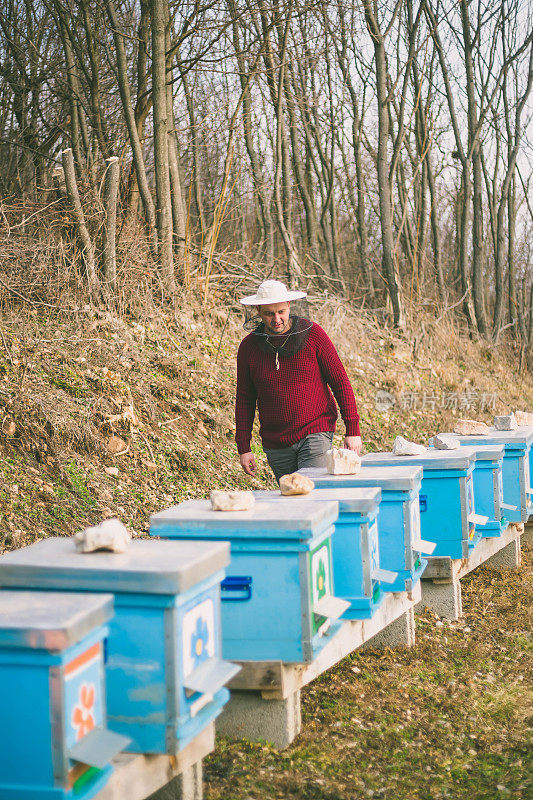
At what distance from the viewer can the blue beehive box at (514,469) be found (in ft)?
19.0

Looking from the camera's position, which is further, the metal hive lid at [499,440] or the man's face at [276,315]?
the metal hive lid at [499,440]

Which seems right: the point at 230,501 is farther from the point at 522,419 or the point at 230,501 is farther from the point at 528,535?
the point at 528,535

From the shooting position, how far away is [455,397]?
11.6 metres

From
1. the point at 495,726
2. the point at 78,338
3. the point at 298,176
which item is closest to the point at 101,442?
the point at 78,338

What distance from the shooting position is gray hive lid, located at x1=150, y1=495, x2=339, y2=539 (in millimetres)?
2951

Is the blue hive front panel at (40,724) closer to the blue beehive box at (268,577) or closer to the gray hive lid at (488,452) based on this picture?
the blue beehive box at (268,577)

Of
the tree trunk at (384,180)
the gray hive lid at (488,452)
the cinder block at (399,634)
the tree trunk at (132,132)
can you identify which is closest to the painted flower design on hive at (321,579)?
the cinder block at (399,634)

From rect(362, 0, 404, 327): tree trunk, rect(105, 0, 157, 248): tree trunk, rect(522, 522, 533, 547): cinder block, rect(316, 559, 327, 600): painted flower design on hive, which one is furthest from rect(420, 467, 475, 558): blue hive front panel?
rect(362, 0, 404, 327): tree trunk

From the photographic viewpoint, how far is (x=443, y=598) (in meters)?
5.02

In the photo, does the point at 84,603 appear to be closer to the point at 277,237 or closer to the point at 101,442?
the point at 101,442

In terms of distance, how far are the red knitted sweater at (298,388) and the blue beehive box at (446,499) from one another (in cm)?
38

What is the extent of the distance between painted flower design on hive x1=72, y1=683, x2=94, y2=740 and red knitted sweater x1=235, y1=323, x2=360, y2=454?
2600mm

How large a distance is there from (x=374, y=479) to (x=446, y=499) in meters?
1.03

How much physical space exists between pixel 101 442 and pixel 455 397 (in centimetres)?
681
